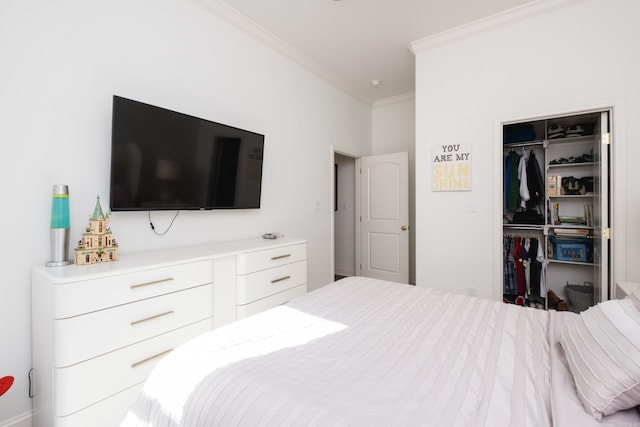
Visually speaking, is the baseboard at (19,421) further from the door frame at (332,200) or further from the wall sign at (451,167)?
the wall sign at (451,167)

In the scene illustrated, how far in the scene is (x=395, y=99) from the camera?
4430mm

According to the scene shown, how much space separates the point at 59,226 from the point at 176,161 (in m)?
0.75

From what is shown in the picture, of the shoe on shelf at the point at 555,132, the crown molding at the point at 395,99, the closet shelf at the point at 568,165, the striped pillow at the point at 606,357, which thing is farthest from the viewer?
the crown molding at the point at 395,99

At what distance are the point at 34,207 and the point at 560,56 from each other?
3893 mm

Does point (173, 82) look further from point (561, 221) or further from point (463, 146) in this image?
point (561, 221)

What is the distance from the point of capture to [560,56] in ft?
8.05

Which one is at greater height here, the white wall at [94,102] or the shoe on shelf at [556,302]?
the white wall at [94,102]

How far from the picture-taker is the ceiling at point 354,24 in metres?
2.43

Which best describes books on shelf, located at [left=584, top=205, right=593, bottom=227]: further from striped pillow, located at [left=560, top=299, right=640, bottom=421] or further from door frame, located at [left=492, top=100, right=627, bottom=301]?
striped pillow, located at [left=560, top=299, right=640, bottom=421]

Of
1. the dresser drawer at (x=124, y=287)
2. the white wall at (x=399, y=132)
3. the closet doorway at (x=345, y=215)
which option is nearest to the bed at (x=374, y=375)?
the dresser drawer at (x=124, y=287)

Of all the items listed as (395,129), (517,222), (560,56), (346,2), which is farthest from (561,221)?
(346,2)

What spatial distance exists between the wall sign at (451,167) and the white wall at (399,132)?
1.30 m

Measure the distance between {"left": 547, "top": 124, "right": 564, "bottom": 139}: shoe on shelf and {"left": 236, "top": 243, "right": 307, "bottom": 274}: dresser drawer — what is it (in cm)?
303

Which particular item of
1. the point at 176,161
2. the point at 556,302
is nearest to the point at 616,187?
the point at 556,302
